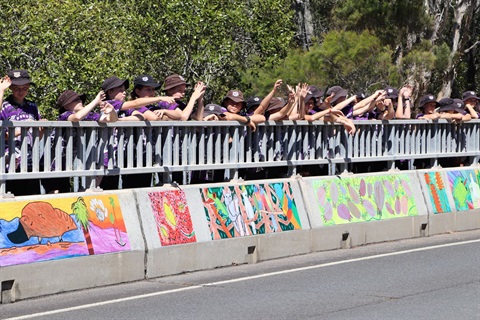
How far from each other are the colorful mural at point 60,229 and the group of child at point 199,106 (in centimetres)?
53

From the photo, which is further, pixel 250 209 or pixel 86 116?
pixel 250 209

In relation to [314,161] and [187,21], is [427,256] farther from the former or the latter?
[187,21]

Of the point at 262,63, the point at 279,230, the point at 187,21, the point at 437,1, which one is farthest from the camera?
the point at 437,1

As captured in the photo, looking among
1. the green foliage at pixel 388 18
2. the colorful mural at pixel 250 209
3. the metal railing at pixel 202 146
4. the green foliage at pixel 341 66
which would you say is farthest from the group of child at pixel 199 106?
the green foliage at pixel 388 18

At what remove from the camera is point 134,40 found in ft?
95.9

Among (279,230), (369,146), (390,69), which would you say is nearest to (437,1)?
(390,69)

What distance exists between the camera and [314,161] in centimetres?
1417

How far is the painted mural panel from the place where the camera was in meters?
16.6

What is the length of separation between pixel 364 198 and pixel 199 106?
339 cm

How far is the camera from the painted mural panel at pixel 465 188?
16.6 metres

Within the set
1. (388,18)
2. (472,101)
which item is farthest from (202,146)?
(388,18)

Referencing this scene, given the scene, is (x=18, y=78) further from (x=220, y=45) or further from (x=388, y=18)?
(x=388, y=18)

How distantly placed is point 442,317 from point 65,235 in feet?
12.3

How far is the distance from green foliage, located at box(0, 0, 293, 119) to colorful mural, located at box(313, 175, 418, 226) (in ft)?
33.0
